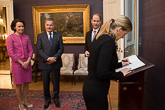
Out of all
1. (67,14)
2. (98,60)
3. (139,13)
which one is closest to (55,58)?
(139,13)

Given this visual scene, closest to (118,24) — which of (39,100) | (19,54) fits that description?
(19,54)

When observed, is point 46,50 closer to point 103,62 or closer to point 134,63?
point 134,63

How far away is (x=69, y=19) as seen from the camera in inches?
269

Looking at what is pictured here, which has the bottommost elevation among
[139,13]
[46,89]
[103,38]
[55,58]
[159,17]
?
[46,89]

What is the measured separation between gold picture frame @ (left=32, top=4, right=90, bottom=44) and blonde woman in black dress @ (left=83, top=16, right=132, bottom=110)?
5085 mm

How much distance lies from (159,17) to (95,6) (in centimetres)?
460

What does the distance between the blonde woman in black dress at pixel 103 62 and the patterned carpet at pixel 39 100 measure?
2265 millimetres

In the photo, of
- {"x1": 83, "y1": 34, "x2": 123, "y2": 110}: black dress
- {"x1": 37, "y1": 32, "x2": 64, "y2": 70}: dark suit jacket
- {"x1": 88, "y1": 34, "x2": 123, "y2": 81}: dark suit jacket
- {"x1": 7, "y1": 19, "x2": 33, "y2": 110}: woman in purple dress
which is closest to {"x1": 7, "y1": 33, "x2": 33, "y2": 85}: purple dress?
{"x1": 7, "y1": 19, "x2": 33, "y2": 110}: woman in purple dress

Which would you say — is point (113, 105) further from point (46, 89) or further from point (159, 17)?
point (159, 17)

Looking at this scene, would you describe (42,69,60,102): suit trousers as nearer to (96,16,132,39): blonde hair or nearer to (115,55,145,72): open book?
(115,55,145,72): open book

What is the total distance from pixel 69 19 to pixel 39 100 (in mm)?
3572

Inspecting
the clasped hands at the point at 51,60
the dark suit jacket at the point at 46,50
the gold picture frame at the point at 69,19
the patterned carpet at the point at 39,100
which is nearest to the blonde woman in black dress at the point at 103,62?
the clasped hands at the point at 51,60

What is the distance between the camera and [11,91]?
5184 mm

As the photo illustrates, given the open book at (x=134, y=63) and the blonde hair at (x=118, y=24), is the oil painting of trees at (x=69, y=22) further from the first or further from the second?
the blonde hair at (x=118, y=24)
